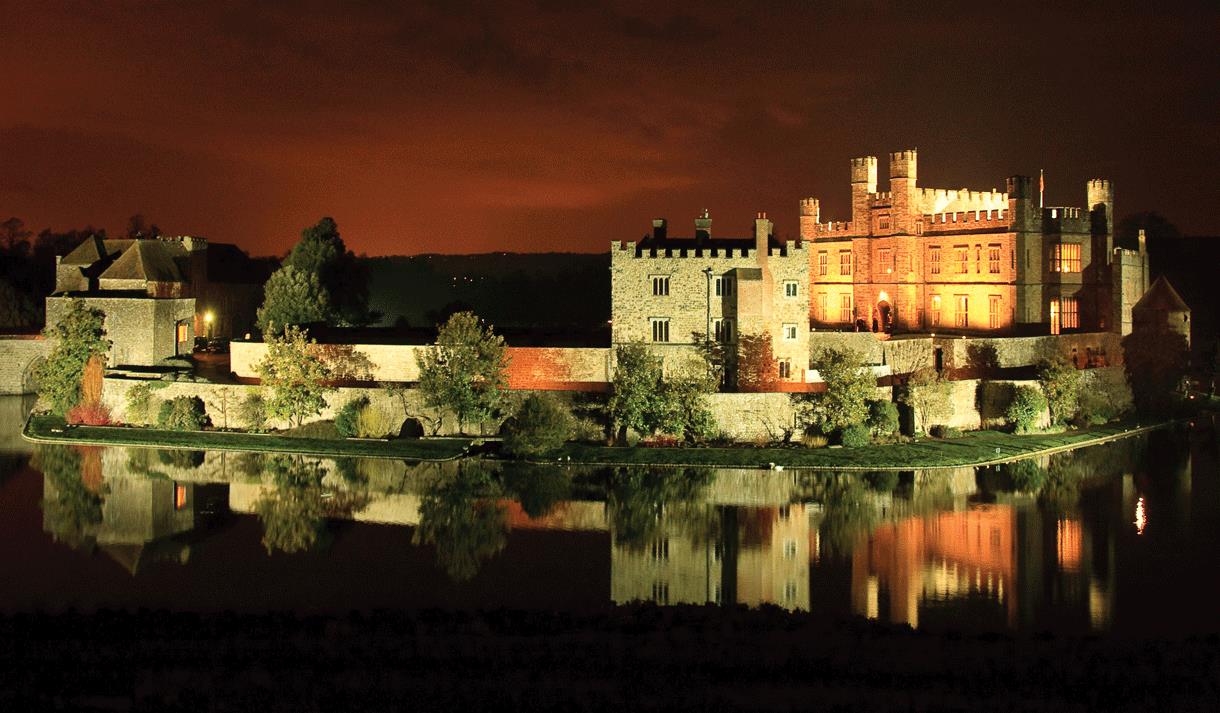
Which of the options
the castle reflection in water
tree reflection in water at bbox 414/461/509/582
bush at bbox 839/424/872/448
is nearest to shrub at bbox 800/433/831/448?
bush at bbox 839/424/872/448

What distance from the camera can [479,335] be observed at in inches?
1654

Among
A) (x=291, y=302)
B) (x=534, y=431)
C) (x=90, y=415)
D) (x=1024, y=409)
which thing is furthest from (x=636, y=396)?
(x=291, y=302)

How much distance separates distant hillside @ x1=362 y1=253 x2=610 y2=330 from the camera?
98250mm

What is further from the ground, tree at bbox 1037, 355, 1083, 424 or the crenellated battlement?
the crenellated battlement

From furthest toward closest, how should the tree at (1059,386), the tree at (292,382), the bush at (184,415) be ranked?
the tree at (1059,386)
the bush at (184,415)
the tree at (292,382)

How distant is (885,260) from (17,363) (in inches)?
1442

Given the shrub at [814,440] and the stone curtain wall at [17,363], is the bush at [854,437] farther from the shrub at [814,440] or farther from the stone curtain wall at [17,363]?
the stone curtain wall at [17,363]

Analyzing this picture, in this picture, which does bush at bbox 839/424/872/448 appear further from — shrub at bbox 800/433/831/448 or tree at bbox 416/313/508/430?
tree at bbox 416/313/508/430

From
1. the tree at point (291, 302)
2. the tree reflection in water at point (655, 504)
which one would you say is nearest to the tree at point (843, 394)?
the tree reflection in water at point (655, 504)

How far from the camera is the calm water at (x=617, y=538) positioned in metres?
25.1

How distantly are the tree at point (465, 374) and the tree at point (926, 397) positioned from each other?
12.2 meters

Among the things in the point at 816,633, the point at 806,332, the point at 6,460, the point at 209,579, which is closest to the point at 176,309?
the point at 6,460

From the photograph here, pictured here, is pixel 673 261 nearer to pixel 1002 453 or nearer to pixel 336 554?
pixel 1002 453

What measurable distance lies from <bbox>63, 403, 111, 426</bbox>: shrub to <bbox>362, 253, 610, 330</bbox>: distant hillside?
34.1 metres
